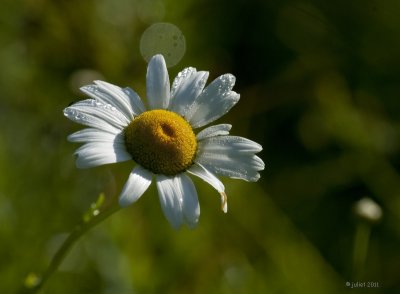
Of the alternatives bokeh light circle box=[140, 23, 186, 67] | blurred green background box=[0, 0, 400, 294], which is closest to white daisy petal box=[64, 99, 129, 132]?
blurred green background box=[0, 0, 400, 294]

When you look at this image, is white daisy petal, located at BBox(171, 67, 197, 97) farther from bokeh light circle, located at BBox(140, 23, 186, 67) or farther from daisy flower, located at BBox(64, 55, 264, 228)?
bokeh light circle, located at BBox(140, 23, 186, 67)

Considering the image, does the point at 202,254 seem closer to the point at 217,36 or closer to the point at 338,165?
the point at 338,165

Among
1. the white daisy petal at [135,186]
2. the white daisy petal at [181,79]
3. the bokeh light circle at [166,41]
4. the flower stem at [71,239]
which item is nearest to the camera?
the white daisy petal at [135,186]

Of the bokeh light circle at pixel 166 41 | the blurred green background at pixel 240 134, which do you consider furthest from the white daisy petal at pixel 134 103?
the bokeh light circle at pixel 166 41

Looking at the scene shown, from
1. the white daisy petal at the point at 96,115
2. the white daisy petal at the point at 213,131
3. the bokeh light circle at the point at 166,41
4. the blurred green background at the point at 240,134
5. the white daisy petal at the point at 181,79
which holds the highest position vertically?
the white daisy petal at the point at 96,115

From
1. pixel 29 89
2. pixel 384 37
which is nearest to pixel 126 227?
pixel 29 89

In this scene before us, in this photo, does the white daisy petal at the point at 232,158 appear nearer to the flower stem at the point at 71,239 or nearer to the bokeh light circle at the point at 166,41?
the flower stem at the point at 71,239
